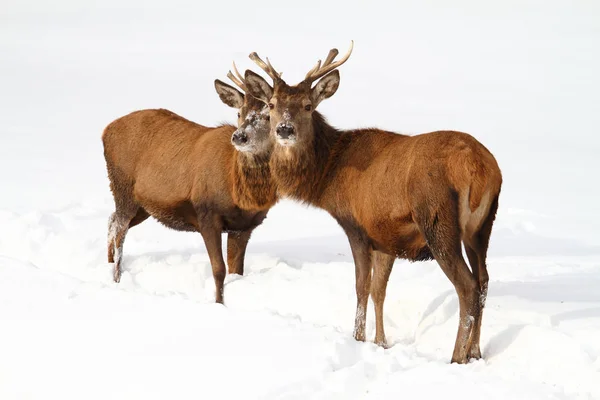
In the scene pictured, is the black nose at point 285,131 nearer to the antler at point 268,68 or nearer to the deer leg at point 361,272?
the antler at point 268,68

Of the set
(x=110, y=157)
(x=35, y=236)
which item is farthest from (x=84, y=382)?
(x=35, y=236)

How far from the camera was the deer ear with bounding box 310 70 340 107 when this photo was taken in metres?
10.2

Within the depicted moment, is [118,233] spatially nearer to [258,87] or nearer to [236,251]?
[236,251]

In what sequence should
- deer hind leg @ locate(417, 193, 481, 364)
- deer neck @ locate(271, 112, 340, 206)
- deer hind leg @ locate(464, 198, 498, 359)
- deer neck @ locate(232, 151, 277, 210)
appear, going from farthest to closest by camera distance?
deer neck @ locate(232, 151, 277, 210)
deer neck @ locate(271, 112, 340, 206)
deer hind leg @ locate(464, 198, 498, 359)
deer hind leg @ locate(417, 193, 481, 364)

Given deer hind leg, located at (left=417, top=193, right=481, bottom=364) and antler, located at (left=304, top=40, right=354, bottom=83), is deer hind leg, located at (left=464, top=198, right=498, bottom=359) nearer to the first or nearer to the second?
deer hind leg, located at (left=417, top=193, right=481, bottom=364)

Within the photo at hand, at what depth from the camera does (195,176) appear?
1183 cm

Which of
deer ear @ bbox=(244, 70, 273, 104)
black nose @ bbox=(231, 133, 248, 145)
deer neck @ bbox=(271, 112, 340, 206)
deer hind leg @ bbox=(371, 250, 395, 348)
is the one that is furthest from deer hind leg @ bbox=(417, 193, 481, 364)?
black nose @ bbox=(231, 133, 248, 145)

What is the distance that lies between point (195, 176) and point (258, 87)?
5.86 feet

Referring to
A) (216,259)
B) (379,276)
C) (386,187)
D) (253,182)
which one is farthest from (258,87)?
(379,276)

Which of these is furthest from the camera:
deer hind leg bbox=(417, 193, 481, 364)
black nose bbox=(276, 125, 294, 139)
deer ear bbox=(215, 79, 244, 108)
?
deer ear bbox=(215, 79, 244, 108)

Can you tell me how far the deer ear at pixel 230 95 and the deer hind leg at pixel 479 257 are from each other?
450 cm

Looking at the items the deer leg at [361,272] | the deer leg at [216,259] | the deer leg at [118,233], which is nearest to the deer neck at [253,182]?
the deer leg at [216,259]

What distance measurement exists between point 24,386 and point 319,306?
407 centimetres

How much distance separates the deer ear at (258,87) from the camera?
10.5 meters
